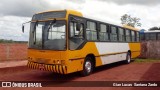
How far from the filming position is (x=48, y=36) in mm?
11484

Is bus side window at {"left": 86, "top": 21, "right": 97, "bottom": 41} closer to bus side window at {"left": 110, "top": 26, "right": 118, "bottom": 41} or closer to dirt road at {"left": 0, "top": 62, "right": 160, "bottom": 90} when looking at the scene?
dirt road at {"left": 0, "top": 62, "right": 160, "bottom": 90}

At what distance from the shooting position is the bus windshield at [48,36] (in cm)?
1119

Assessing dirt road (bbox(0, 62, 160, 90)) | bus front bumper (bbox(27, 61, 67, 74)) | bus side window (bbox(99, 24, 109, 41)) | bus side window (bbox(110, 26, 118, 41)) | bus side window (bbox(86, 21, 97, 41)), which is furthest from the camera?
bus side window (bbox(110, 26, 118, 41))

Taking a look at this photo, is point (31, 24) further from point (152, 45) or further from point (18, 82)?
point (152, 45)

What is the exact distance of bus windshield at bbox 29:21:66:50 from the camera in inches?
440

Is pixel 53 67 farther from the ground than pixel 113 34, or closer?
closer

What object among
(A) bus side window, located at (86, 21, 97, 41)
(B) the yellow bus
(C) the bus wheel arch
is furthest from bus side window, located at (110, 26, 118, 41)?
(C) the bus wheel arch

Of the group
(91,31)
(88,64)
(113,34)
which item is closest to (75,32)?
(91,31)

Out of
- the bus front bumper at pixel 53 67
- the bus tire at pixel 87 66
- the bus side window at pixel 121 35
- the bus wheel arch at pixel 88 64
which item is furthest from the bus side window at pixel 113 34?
the bus front bumper at pixel 53 67

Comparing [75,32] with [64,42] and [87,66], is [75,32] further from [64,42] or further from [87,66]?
[87,66]

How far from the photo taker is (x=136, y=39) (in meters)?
22.6

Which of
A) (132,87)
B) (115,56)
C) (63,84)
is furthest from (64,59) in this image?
(115,56)

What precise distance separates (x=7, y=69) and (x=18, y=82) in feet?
11.4

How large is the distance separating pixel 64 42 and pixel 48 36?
0.88m
